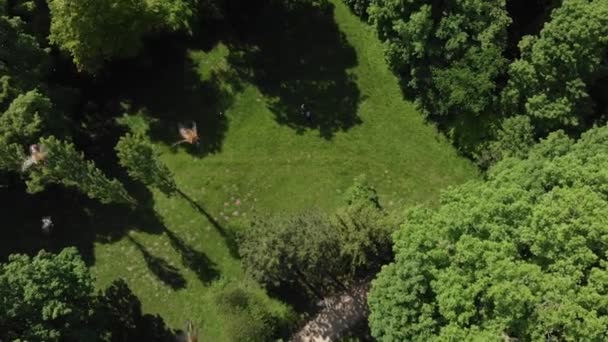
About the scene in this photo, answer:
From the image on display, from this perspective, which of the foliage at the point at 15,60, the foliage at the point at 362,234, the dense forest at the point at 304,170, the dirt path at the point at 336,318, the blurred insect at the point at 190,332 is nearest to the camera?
the dense forest at the point at 304,170

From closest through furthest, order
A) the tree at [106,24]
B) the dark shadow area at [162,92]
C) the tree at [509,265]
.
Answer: the tree at [509,265]
the tree at [106,24]
the dark shadow area at [162,92]

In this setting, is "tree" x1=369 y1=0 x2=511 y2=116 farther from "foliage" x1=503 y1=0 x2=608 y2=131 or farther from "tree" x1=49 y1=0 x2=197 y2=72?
"tree" x1=49 y1=0 x2=197 y2=72

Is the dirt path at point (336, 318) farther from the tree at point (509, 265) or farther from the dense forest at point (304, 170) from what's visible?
the tree at point (509, 265)

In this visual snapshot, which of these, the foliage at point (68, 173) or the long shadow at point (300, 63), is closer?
the foliage at point (68, 173)

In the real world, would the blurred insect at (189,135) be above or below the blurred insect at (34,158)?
above

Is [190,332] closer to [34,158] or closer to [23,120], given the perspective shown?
[34,158]

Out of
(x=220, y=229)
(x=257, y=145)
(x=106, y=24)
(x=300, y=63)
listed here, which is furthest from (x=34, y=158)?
(x=300, y=63)

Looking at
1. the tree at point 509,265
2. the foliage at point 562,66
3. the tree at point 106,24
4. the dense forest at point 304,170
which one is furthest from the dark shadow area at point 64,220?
the foliage at point 562,66
